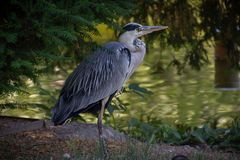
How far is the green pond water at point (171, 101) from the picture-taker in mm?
12750

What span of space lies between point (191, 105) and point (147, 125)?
4802 mm

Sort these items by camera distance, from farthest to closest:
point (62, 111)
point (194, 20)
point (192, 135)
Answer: point (194, 20) < point (192, 135) < point (62, 111)

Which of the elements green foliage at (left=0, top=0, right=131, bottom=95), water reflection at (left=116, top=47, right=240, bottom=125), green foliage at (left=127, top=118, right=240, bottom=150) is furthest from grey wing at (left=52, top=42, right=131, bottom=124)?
water reflection at (left=116, top=47, right=240, bottom=125)

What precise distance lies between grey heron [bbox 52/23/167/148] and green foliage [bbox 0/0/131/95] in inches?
45.6

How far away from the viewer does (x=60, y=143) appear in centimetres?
743

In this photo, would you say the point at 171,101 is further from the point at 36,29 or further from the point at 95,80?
the point at 36,29

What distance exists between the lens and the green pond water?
12.8 meters

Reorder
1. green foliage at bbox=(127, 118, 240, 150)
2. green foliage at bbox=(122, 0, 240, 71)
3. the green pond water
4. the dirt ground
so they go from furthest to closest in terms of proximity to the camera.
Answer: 1. the green pond water
2. green foliage at bbox=(122, 0, 240, 71)
3. green foliage at bbox=(127, 118, 240, 150)
4. the dirt ground

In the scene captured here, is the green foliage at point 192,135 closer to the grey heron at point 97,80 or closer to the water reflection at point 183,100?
the grey heron at point 97,80

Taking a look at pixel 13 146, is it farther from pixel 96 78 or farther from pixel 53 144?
pixel 96 78

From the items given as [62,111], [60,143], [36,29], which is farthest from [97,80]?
[36,29]

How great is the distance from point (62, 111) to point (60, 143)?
1.38ft

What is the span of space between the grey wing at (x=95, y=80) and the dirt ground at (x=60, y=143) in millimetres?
374

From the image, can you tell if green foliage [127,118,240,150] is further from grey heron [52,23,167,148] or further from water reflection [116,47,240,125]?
water reflection [116,47,240,125]
